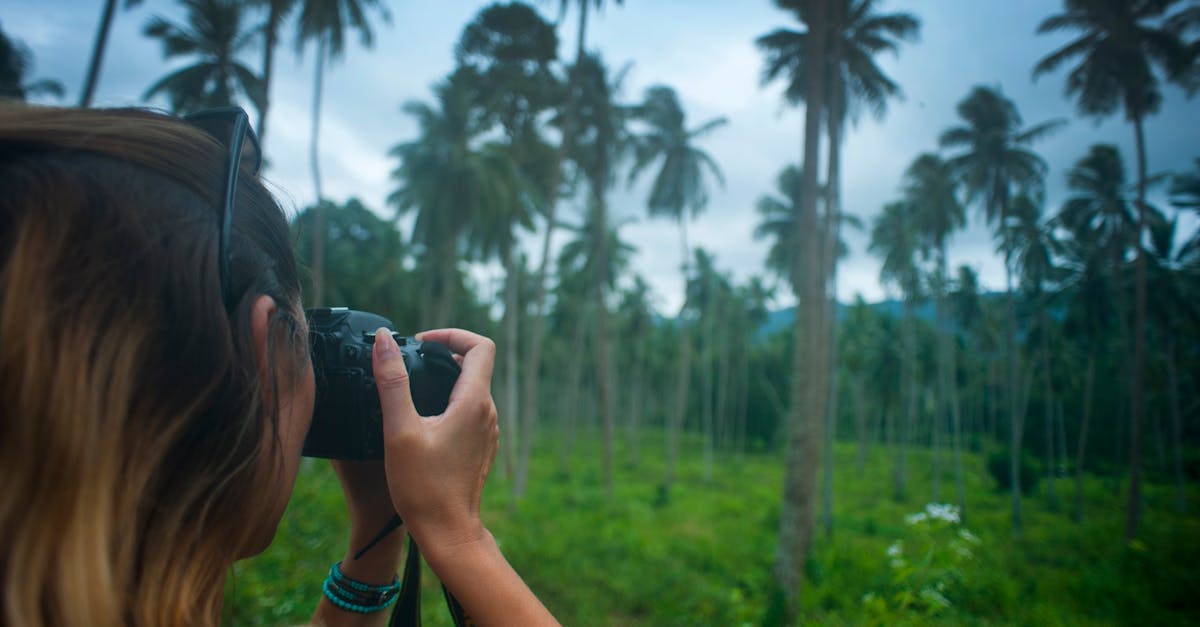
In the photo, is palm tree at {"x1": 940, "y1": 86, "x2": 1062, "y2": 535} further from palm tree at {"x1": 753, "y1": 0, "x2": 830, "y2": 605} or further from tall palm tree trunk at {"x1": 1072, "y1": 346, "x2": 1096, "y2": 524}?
palm tree at {"x1": 753, "y1": 0, "x2": 830, "y2": 605}

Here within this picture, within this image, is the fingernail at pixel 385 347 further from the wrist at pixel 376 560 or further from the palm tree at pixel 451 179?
the palm tree at pixel 451 179

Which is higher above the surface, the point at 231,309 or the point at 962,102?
the point at 962,102

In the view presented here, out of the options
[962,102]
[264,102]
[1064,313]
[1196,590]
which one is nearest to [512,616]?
[1196,590]

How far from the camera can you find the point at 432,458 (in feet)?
2.72

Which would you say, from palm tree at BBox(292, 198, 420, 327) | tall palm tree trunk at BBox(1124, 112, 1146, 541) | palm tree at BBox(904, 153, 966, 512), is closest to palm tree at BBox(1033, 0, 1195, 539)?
tall palm tree trunk at BBox(1124, 112, 1146, 541)

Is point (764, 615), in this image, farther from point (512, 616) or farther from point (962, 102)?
point (962, 102)

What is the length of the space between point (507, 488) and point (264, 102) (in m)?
14.7

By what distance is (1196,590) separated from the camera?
7.42m

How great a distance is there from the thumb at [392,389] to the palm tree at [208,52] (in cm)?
1757

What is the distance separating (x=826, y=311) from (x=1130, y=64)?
1265 centimetres

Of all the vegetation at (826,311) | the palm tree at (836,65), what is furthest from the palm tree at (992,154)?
the palm tree at (836,65)

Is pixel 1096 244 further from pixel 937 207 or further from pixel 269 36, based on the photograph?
pixel 269 36

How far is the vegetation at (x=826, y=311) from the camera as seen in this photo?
822 cm

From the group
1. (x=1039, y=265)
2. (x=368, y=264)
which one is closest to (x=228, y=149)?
(x=1039, y=265)
